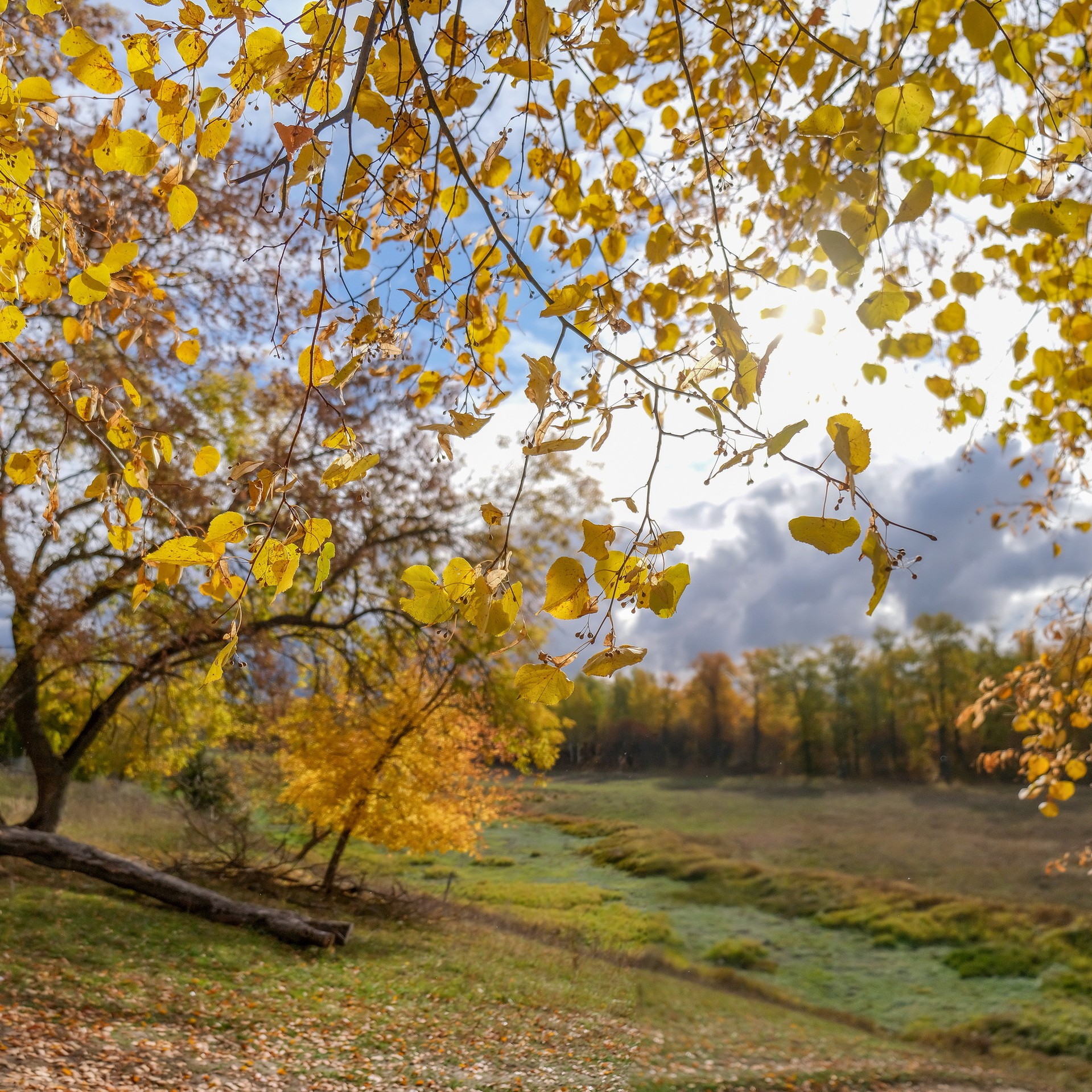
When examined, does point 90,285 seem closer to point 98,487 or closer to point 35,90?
point 35,90

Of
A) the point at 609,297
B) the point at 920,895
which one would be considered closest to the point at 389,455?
the point at 609,297

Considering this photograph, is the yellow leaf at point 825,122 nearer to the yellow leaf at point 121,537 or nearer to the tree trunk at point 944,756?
the yellow leaf at point 121,537

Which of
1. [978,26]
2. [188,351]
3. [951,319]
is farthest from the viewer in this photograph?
[951,319]

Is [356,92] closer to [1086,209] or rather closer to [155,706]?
[1086,209]

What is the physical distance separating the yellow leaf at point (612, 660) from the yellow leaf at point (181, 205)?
64cm

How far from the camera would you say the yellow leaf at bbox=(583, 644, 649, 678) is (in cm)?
65

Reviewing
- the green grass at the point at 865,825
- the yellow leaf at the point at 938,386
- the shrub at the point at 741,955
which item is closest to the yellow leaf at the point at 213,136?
the yellow leaf at the point at 938,386

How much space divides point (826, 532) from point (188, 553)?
0.55m

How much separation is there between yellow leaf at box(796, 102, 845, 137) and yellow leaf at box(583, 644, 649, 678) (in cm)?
66

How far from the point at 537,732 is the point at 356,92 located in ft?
14.1

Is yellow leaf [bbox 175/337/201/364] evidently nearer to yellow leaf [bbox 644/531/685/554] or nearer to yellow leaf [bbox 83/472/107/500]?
yellow leaf [bbox 83/472/107/500]

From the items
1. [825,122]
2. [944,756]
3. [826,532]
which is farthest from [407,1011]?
[944,756]

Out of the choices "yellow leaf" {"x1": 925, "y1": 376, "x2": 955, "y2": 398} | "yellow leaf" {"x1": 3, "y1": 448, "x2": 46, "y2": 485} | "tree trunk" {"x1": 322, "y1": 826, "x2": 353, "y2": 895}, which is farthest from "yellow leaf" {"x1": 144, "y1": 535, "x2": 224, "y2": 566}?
"tree trunk" {"x1": 322, "y1": 826, "x2": 353, "y2": 895}

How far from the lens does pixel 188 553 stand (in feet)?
2.33
